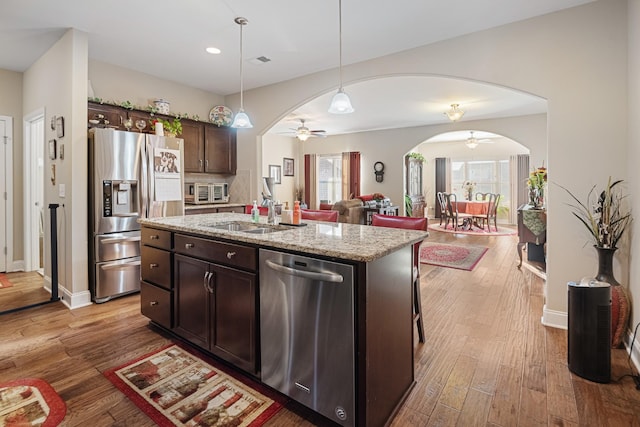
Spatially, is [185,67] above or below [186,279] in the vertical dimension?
above

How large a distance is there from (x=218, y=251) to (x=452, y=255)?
4519mm

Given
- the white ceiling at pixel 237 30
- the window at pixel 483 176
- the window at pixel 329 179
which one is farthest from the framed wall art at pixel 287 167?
the window at pixel 483 176

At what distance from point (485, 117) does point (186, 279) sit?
7.07 meters

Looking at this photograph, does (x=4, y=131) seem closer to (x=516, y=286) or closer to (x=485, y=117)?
(x=516, y=286)

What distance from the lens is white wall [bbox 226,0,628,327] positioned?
2521 mm

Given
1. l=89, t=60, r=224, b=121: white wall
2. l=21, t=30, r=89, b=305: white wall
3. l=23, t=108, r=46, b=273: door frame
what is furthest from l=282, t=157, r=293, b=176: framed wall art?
l=21, t=30, r=89, b=305: white wall

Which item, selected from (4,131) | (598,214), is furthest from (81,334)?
(598,214)

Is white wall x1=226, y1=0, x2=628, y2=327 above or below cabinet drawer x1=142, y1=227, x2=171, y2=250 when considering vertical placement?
above

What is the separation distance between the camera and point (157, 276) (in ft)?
8.55

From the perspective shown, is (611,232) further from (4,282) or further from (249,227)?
(4,282)

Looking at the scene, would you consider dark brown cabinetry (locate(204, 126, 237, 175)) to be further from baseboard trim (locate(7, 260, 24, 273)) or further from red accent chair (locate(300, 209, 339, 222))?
baseboard trim (locate(7, 260, 24, 273))

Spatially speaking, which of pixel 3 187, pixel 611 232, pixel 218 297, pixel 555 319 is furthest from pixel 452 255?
pixel 3 187

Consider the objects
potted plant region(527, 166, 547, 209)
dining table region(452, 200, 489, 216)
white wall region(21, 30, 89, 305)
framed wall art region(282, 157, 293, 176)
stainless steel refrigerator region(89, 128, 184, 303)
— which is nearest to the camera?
white wall region(21, 30, 89, 305)

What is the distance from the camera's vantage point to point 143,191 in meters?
3.58
